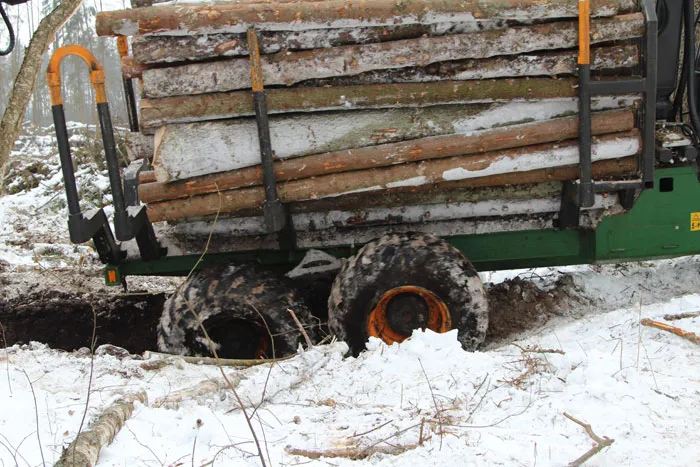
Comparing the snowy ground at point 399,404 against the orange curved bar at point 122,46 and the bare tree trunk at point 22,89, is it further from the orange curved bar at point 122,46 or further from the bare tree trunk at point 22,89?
the bare tree trunk at point 22,89

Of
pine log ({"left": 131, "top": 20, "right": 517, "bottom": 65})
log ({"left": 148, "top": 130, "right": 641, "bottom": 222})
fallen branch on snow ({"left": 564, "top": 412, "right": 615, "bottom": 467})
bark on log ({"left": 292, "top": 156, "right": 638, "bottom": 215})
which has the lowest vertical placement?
fallen branch on snow ({"left": 564, "top": 412, "right": 615, "bottom": 467})

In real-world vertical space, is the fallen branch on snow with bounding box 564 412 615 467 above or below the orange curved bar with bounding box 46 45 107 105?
below

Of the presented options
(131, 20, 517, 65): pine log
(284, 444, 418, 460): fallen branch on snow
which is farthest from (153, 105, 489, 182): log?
(284, 444, 418, 460): fallen branch on snow

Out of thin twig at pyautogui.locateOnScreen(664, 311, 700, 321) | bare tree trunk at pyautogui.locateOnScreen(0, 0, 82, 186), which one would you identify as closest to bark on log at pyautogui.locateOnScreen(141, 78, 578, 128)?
thin twig at pyautogui.locateOnScreen(664, 311, 700, 321)

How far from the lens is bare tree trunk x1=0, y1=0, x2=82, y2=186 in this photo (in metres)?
8.23

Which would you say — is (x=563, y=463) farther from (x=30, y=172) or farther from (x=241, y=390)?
(x=30, y=172)

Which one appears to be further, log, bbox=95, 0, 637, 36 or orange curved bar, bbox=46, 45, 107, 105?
orange curved bar, bbox=46, 45, 107, 105

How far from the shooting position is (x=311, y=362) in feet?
13.1

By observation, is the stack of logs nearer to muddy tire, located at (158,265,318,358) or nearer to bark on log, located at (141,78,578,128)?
bark on log, located at (141,78,578,128)

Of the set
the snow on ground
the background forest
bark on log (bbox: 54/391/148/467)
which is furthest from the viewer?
the background forest

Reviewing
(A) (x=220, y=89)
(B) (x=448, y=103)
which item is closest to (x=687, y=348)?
(B) (x=448, y=103)

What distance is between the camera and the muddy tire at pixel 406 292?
4566 millimetres

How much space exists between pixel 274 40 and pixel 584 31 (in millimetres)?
2014

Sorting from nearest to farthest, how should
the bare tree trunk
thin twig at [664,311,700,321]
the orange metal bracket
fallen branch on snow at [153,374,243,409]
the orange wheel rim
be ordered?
fallen branch on snow at [153,374,243,409] → the orange metal bracket → thin twig at [664,311,700,321] → the orange wheel rim → the bare tree trunk
